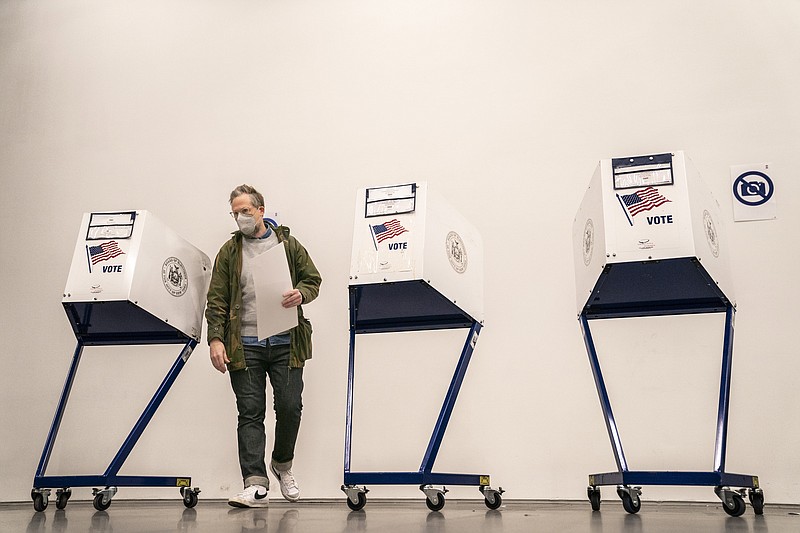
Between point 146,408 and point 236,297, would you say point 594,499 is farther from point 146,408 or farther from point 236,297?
point 146,408

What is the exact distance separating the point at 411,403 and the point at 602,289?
1.73 meters

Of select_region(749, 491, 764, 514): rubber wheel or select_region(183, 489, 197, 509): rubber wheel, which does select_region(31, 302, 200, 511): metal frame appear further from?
select_region(749, 491, 764, 514): rubber wheel

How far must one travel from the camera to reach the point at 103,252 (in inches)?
141

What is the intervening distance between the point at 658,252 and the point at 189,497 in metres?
2.43

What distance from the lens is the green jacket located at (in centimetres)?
336

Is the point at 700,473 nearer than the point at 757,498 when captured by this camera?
Yes

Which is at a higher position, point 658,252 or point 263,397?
point 658,252

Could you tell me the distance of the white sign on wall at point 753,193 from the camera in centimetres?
421

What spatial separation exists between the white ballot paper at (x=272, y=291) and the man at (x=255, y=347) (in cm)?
4

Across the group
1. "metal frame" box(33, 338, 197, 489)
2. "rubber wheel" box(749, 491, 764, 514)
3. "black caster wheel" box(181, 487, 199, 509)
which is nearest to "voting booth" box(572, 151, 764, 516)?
"rubber wheel" box(749, 491, 764, 514)

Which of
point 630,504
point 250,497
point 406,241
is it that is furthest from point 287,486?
point 630,504

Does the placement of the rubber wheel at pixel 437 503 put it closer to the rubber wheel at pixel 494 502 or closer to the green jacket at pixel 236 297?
the rubber wheel at pixel 494 502

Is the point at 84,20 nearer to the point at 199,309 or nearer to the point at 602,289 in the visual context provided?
the point at 199,309

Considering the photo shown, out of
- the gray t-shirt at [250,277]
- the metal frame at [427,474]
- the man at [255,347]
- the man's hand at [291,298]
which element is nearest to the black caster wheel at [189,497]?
the man at [255,347]
